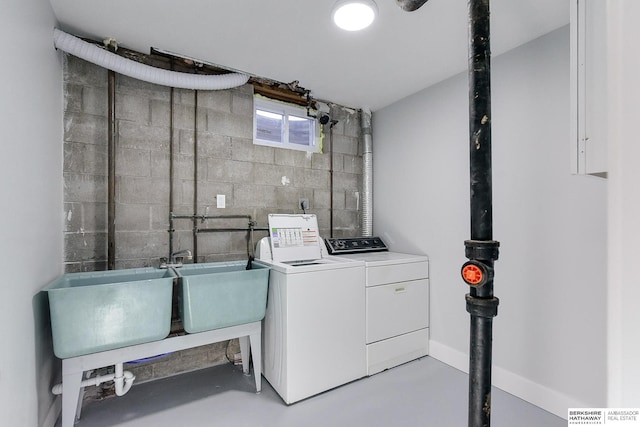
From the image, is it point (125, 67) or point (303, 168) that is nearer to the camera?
point (125, 67)

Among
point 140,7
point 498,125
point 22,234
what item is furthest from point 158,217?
point 498,125

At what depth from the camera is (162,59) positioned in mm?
2246

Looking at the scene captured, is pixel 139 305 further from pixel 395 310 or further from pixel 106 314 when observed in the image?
pixel 395 310

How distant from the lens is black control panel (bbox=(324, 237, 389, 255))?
2.77 meters

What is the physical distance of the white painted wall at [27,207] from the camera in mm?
1120

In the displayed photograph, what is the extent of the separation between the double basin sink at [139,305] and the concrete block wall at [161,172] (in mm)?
271

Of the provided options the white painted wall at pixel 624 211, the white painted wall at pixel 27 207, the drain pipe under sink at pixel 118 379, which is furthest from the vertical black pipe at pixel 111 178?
the white painted wall at pixel 624 211

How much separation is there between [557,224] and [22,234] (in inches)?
114

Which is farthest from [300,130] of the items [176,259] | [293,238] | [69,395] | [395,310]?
A: [69,395]

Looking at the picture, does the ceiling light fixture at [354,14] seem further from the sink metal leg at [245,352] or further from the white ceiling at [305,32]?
the sink metal leg at [245,352]

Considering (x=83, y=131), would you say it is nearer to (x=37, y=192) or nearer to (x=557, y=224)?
(x=37, y=192)

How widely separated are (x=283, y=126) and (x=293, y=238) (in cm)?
113

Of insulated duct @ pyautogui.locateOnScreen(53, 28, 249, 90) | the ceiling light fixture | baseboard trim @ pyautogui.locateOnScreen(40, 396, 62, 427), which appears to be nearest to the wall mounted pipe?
insulated duct @ pyautogui.locateOnScreen(53, 28, 249, 90)

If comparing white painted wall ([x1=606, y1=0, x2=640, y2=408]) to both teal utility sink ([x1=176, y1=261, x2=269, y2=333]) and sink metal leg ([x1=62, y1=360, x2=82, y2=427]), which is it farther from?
sink metal leg ([x1=62, y1=360, x2=82, y2=427])
